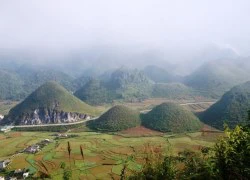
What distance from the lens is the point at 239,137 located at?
22.3 meters

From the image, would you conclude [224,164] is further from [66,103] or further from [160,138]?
[66,103]

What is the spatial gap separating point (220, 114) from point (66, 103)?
62452mm

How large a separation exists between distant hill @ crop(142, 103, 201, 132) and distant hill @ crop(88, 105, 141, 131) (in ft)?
12.8

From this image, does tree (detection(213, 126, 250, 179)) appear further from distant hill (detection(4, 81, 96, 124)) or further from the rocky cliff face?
distant hill (detection(4, 81, 96, 124))

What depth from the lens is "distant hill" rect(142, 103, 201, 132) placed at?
105188mm

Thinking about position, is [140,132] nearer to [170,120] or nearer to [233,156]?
[170,120]

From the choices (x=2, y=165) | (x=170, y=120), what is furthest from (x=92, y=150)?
(x=170, y=120)

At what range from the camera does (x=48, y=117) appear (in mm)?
130500

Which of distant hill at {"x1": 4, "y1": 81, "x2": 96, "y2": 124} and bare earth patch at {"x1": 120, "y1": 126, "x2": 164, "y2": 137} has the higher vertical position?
distant hill at {"x1": 4, "y1": 81, "x2": 96, "y2": 124}

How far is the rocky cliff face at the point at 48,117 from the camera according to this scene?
128500 mm

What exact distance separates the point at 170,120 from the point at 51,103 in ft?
174

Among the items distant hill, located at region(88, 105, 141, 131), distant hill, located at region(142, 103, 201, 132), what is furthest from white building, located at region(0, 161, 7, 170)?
distant hill, located at region(142, 103, 201, 132)

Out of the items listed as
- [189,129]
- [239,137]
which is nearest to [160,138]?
[189,129]

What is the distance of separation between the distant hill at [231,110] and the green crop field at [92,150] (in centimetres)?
1360
